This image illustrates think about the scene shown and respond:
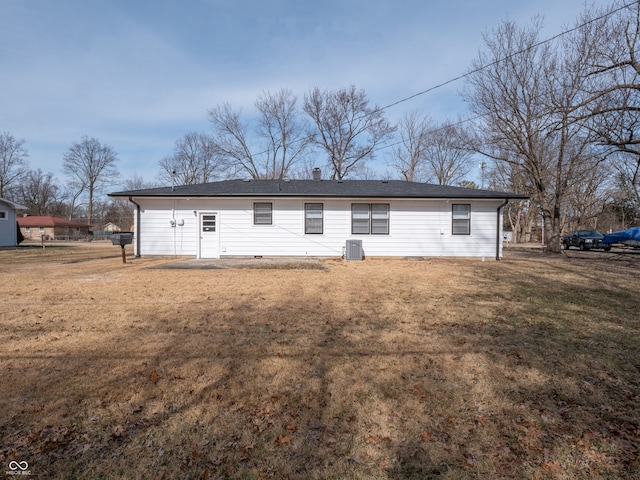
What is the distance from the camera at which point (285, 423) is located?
2.60 m

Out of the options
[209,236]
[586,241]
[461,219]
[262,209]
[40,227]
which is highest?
[40,227]

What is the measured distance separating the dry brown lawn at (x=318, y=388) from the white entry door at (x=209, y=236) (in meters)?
7.47

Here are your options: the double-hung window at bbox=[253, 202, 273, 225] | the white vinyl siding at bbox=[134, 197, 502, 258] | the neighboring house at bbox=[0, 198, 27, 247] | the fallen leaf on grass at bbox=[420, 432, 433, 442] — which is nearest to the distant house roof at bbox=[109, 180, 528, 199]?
the white vinyl siding at bbox=[134, 197, 502, 258]

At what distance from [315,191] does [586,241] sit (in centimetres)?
1915

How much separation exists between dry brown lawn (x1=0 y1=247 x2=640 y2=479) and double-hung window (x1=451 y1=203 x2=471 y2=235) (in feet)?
25.7

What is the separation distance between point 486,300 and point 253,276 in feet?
18.3

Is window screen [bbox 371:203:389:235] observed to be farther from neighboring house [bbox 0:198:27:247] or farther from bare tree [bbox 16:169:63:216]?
bare tree [bbox 16:169:63:216]

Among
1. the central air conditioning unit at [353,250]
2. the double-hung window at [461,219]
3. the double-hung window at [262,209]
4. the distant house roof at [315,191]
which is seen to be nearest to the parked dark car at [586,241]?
the distant house roof at [315,191]

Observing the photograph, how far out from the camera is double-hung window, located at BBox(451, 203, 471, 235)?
14.1m

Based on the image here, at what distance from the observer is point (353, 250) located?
13523mm

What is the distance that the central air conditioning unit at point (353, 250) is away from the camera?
1348cm

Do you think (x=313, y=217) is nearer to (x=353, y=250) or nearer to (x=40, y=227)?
(x=353, y=250)

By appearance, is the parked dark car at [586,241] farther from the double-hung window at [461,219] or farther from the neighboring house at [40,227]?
the neighboring house at [40,227]

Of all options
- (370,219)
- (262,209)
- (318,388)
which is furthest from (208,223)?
(318,388)
